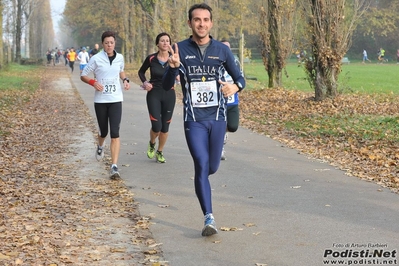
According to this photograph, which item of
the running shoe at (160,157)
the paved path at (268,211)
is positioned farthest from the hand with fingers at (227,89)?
the running shoe at (160,157)

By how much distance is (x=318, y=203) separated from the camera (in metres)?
8.09

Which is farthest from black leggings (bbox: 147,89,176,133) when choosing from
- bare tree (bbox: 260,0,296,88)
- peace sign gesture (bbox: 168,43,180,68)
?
bare tree (bbox: 260,0,296,88)

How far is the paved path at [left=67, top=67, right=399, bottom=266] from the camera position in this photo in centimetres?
603

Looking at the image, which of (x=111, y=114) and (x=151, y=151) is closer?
(x=111, y=114)

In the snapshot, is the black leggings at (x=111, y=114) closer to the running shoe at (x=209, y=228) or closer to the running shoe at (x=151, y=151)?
the running shoe at (x=151, y=151)

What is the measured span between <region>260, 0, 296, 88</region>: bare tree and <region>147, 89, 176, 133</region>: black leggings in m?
16.0

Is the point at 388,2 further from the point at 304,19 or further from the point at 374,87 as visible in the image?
the point at 304,19

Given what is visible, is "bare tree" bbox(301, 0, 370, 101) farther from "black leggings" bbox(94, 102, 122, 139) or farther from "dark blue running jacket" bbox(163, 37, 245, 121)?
"dark blue running jacket" bbox(163, 37, 245, 121)

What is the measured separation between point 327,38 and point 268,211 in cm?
1363

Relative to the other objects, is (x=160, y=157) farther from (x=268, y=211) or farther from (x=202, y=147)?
(x=202, y=147)

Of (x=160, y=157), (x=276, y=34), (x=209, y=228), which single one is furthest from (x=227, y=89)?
(x=276, y=34)

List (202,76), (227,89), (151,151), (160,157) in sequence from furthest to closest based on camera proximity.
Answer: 1. (151,151)
2. (160,157)
3. (202,76)
4. (227,89)

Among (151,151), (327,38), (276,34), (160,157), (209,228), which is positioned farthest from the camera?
(276,34)

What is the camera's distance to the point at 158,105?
→ 1141cm
